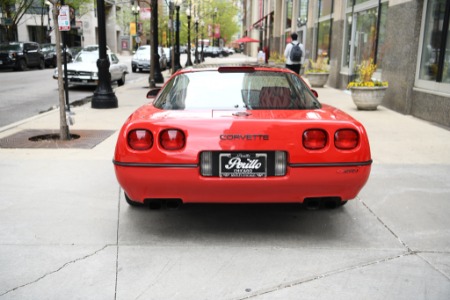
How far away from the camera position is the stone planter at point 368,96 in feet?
36.9

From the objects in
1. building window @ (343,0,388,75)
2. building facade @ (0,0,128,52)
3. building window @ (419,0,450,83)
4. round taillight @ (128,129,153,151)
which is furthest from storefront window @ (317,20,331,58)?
building facade @ (0,0,128,52)

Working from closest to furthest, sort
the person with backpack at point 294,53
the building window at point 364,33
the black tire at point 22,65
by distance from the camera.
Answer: the building window at point 364,33 → the person with backpack at point 294,53 → the black tire at point 22,65

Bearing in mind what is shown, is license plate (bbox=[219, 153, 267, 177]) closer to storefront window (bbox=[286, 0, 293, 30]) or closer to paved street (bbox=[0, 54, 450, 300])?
paved street (bbox=[0, 54, 450, 300])

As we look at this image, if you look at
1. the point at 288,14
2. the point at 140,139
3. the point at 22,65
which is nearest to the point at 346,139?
the point at 140,139

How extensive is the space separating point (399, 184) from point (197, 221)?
2516 millimetres

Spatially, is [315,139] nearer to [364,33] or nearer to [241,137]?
[241,137]

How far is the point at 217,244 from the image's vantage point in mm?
3707

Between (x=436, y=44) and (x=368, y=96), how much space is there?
1.93m

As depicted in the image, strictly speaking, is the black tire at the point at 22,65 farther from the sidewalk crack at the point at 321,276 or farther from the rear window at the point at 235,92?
the sidewalk crack at the point at 321,276

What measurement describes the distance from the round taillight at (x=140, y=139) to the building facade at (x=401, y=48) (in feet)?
24.5

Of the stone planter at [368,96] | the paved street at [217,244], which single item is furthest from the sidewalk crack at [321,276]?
the stone planter at [368,96]

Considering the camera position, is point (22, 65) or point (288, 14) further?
point (288, 14)

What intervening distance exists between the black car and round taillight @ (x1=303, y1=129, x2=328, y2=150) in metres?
27.5

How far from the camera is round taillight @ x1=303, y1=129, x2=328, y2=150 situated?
3.52 meters
